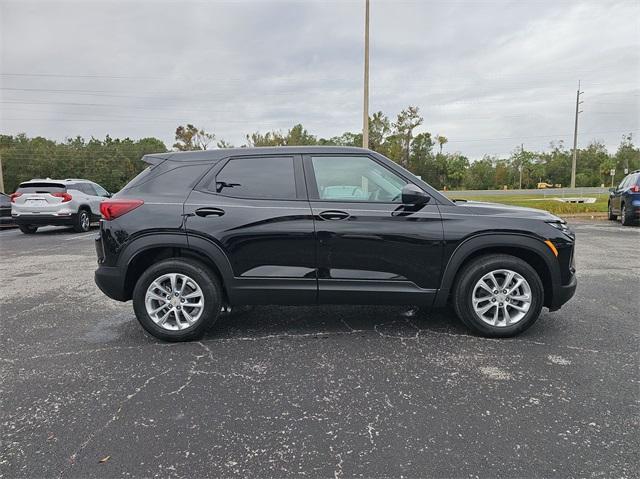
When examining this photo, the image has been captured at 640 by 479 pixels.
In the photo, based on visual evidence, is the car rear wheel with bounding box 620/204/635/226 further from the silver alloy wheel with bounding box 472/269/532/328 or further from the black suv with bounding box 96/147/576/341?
the silver alloy wheel with bounding box 472/269/532/328

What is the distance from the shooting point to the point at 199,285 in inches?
142

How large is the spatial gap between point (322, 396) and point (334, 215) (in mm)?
1514

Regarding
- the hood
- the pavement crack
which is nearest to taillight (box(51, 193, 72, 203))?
the pavement crack

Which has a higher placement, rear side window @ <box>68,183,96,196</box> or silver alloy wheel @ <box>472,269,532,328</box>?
rear side window @ <box>68,183,96,196</box>

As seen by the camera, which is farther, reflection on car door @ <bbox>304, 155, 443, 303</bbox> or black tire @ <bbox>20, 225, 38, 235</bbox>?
black tire @ <bbox>20, 225, 38, 235</bbox>

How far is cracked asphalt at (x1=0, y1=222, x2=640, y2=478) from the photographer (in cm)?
212

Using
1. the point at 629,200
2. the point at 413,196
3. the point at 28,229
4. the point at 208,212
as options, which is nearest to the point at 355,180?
the point at 413,196

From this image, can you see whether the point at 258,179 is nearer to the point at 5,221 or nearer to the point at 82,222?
the point at 82,222

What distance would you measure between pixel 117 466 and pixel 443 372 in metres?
2.22

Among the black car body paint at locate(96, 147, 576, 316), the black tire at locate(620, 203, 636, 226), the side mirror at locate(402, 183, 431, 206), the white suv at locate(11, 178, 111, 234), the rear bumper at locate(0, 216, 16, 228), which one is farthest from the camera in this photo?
the rear bumper at locate(0, 216, 16, 228)

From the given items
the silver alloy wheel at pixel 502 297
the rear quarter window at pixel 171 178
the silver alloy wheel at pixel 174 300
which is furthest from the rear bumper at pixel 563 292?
the rear quarter window at pixel 171 178

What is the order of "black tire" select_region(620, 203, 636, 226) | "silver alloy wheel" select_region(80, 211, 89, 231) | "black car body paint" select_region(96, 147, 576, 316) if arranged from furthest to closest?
1. "silver alloy wheel" select_region(80, 211, 89, 231)
2. "black tire" select_region(620, 203, 636, 226)
3. "black car body paint" select_region(96, 147, 576, 316)

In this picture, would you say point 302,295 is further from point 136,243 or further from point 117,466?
point 117,466

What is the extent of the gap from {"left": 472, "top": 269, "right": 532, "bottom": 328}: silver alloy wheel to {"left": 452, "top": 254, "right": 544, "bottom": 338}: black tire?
3 cm
